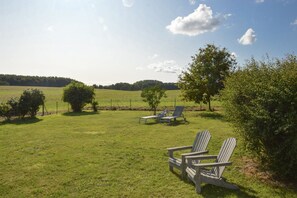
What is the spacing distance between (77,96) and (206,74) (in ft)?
47.5

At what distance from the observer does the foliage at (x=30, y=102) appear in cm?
2231

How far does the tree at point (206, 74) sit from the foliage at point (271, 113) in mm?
14217

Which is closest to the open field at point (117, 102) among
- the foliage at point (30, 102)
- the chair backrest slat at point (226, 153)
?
the foliage at point (30, 102)

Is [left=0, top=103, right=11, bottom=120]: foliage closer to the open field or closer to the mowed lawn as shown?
the open field

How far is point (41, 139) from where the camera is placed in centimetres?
1249

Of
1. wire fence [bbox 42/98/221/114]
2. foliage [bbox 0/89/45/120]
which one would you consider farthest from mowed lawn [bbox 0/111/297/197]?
wire fence [bbox 42/98/221/114]

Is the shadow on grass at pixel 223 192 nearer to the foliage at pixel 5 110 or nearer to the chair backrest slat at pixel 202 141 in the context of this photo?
the chair backrest slat at pixel 202 141

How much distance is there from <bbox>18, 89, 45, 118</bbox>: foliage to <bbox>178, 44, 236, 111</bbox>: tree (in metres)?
12.9

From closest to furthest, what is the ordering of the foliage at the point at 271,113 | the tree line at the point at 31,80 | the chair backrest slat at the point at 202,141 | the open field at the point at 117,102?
1. the foliage at the point at 271,113
2. the chair backrest slat at the point at 202,141
3. the open field at the point at 117,102
4. the tree line at the point at 31,80

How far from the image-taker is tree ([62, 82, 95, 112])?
95.0 ft

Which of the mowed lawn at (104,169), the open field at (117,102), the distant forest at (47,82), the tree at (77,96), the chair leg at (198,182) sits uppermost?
the distant forest at (47,82)

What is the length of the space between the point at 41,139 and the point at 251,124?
9.77 m

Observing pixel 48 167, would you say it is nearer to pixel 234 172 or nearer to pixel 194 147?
pixel 194 147

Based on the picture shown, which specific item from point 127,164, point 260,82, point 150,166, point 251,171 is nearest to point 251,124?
point 260,82
